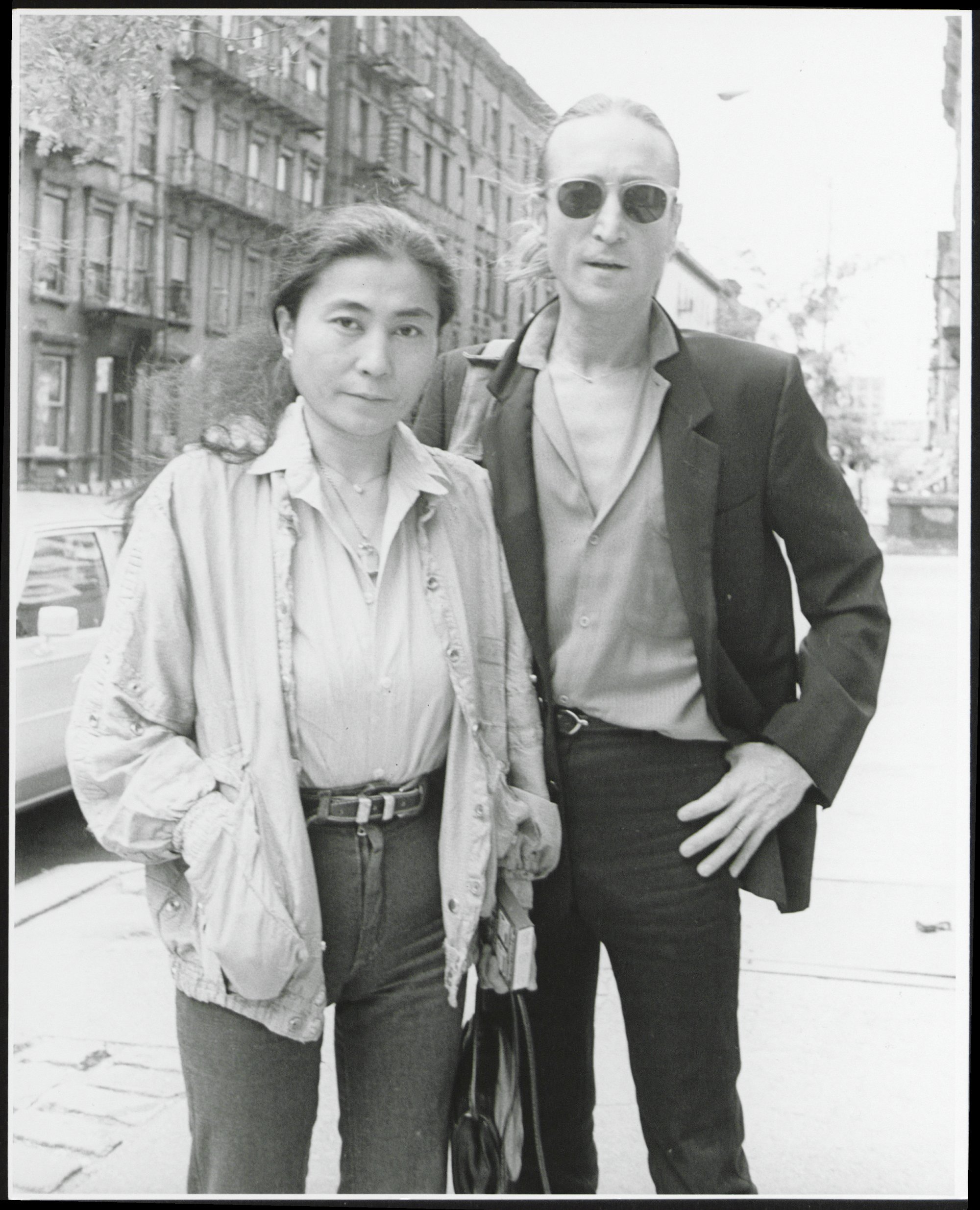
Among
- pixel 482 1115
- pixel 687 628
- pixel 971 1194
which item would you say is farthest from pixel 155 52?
pixel 971 1194

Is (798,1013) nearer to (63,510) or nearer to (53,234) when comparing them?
(63,510)

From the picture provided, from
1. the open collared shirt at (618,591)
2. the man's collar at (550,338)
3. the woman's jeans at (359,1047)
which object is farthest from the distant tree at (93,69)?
the woman's jeans at (359,1047)

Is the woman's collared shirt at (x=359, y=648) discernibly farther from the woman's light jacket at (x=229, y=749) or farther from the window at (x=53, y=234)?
the window at (x=53, y=234)

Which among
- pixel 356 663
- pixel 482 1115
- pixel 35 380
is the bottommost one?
pixel 482 1115

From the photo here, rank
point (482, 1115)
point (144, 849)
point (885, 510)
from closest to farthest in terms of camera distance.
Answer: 1. point (144, 849)
2. point (482, 1115)
3. point (885, 510)

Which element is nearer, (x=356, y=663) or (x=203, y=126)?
(x=356, y=663)

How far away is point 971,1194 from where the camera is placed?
8.80 ft

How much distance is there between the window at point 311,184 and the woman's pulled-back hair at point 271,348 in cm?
17

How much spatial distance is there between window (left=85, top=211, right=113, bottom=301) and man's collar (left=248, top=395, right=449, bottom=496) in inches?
24.9

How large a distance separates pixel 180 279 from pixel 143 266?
9 centimetres

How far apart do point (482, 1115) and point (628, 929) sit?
0.43 m

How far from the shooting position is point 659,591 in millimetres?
2355

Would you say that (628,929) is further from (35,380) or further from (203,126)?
(203,126)

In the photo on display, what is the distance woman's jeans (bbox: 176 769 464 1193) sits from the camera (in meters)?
1.99
